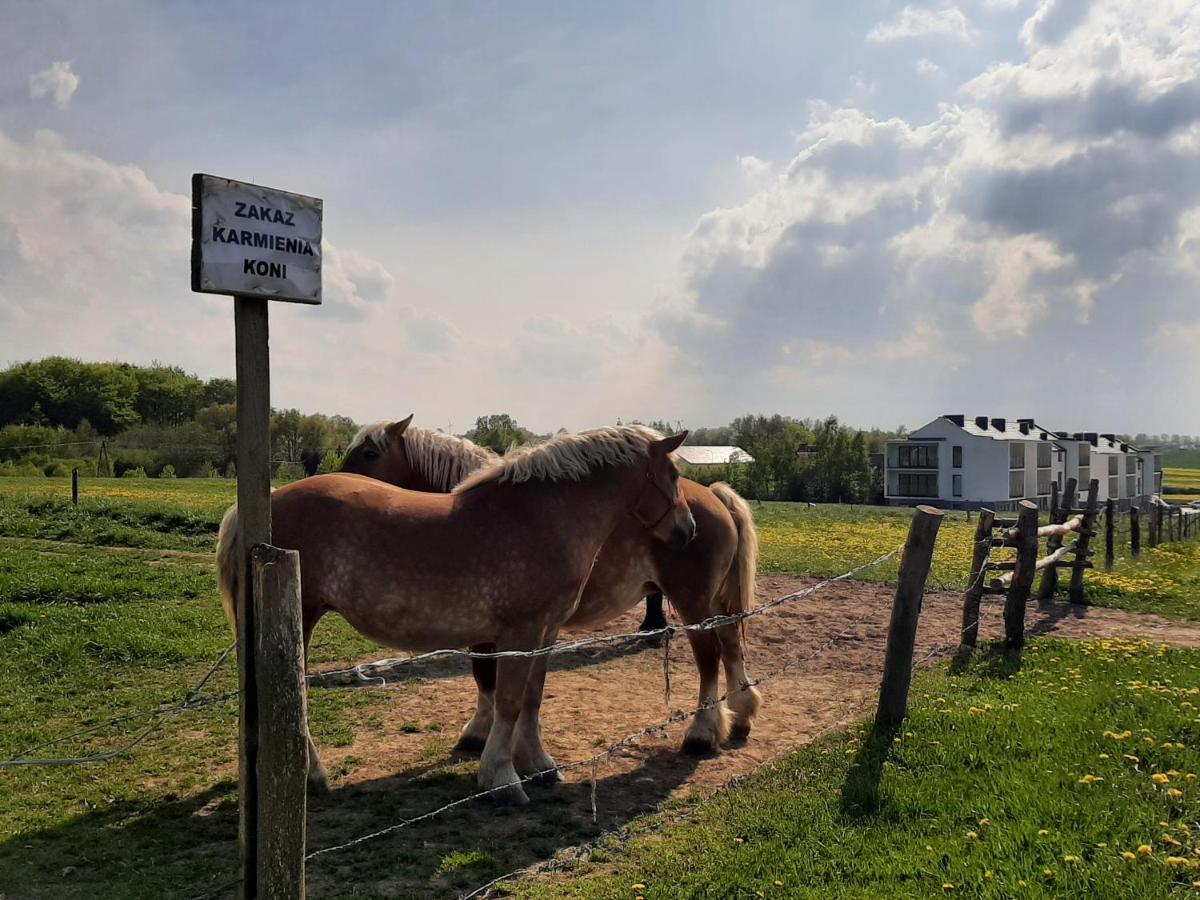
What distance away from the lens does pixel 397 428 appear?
6797 mm

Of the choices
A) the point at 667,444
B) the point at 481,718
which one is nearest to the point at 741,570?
the point at 667,444

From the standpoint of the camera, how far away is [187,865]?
4.33m

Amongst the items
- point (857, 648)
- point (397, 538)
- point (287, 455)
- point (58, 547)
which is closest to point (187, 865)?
point (397, 538)

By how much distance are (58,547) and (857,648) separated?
15.6 metres

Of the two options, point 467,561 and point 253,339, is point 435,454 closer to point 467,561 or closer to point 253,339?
point 467,561

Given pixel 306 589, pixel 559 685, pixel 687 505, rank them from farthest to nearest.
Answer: pixel 559 685 → pixel 687 505 → pixel 306 589

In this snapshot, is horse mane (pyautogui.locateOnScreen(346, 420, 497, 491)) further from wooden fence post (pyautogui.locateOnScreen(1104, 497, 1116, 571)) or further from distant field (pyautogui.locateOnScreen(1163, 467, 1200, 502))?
distant field (pyautogui.locateOnScreen(1163, 467, 1200, 502))

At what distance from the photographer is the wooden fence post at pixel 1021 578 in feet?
27.9

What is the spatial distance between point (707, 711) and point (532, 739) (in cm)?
151

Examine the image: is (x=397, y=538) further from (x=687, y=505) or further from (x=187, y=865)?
(x=687, y=505)

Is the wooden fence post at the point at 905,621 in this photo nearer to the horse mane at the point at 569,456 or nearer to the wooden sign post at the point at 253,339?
the horse mane at the point at 569,456

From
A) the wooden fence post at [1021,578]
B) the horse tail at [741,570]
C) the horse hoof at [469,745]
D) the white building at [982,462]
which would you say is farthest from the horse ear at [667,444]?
the white building at [982,462]

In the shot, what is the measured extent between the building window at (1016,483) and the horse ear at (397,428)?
64130mm

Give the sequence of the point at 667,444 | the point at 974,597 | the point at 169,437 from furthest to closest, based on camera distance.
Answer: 1. the point at 169,437
2. the point at 974,597
3. the point at 667,444
